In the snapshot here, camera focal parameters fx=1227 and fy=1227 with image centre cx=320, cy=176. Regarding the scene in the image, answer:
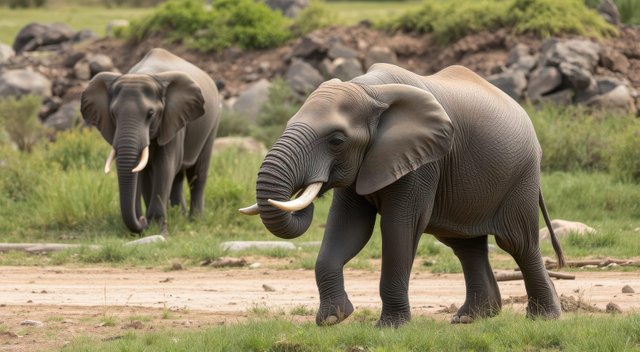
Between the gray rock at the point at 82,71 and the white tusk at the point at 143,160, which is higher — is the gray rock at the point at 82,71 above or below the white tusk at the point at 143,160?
below

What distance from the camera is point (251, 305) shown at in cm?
998

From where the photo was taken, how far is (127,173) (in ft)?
44.9

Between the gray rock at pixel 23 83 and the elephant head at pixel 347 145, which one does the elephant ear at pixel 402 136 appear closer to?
the elephant head at pixel 347 145

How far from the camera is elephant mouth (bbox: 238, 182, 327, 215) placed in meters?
7.11

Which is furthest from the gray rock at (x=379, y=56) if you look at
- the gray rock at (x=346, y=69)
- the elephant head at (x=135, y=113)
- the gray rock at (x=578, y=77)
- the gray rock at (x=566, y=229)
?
the gray rock at (x=566, y=229)

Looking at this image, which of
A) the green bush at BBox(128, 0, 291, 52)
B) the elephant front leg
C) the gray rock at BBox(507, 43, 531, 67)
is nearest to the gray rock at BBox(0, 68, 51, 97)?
the green bush at BBox(128, 0, 291, 52)

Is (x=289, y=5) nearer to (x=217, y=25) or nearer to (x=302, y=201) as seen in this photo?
(x=217, y=25)

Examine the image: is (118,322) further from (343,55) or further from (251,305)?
(343,55)

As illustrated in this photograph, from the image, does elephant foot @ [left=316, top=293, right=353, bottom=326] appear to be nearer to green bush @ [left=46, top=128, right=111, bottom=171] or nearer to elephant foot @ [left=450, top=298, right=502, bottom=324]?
elephant foot @ [left=450, top=298, right=502, bottom=324]

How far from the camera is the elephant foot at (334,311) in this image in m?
8.05

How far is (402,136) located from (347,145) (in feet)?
1.26

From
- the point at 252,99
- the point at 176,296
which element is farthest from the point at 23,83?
the point at 176,296

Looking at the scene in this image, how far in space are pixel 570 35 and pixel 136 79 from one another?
1399cm

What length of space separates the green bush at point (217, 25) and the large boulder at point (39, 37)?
12.1 ft
